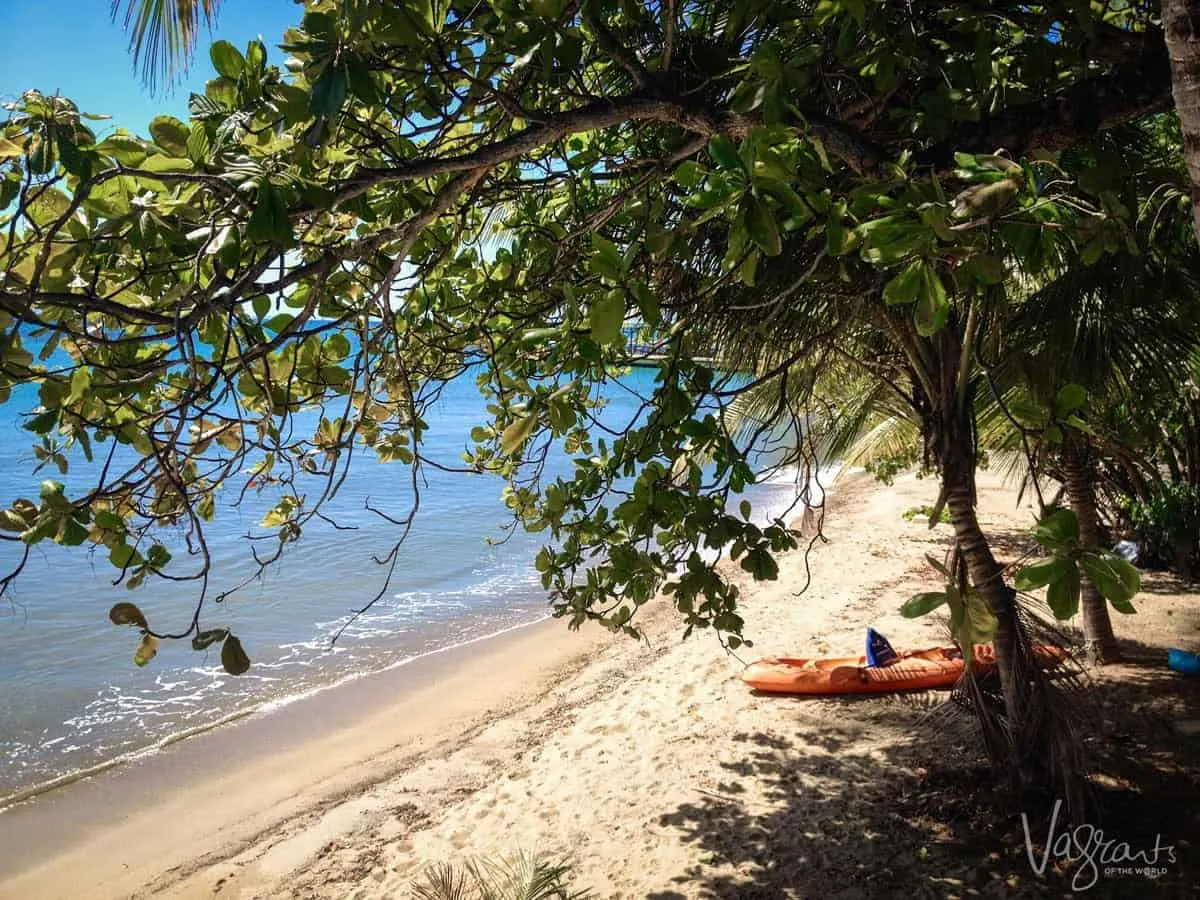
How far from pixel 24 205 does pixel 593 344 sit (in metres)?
1.19

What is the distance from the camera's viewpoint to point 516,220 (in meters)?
3.58

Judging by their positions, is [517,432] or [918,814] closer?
[517,432]

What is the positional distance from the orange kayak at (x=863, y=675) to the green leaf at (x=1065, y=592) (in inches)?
202

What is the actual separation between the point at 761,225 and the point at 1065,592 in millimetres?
771

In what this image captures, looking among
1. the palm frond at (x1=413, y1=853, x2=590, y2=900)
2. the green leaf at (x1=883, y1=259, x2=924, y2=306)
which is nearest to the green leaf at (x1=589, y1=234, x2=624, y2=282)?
the green leaf at (x1=883, y1=259, x2=924, y2=306)

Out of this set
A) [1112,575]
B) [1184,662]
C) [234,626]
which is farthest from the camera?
[234,626]

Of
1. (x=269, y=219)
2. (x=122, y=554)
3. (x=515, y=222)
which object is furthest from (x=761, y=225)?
(x=515, y=222)

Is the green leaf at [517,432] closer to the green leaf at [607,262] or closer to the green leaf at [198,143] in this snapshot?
the green leaf at [607,262]

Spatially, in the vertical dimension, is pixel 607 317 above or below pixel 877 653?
above

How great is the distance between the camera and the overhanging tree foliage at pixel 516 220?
151 centimetres

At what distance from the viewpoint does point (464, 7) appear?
92.7 inches

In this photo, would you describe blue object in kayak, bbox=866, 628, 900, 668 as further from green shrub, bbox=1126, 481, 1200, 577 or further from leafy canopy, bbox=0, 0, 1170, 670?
leafy canopy, bbox=0, 0, 1170, 670

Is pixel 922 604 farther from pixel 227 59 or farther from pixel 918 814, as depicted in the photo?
pixel 918 814

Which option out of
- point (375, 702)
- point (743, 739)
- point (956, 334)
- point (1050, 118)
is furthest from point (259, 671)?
point (1050, 118)
